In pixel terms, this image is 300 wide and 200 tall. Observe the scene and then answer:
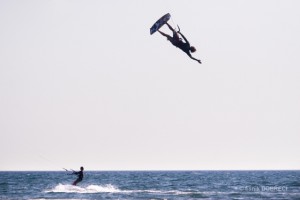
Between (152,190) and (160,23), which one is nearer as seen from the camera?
(160,23)

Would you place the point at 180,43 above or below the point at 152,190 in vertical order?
above

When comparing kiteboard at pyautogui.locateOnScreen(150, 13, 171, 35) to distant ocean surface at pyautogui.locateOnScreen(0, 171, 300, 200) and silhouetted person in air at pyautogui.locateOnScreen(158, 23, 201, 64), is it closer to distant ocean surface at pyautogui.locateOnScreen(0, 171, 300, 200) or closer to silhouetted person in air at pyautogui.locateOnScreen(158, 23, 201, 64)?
silhouetted person in air at pyautogui.locateOnScreen(158, 23, 201, 64)

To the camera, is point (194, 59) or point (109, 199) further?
point (109, 199)

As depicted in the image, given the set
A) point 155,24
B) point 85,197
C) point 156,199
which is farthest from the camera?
point 85,197

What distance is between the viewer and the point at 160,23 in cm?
1335

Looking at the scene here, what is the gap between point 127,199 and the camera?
3444 centimetres

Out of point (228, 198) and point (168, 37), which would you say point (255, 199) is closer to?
point (228, 198)

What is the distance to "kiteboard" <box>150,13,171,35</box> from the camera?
523 inches

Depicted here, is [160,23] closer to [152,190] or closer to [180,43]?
[180,43]

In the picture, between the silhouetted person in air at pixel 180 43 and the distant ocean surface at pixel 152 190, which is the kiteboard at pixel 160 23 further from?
the distant ocean surface at pixel 152 190

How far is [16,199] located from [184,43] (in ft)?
82.5

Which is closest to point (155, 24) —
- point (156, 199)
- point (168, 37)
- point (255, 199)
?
point (168, 37)

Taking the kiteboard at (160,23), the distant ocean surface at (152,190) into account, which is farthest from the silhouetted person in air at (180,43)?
the distant ocean surface at (152,190)

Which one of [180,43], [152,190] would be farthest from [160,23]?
[152,190]
